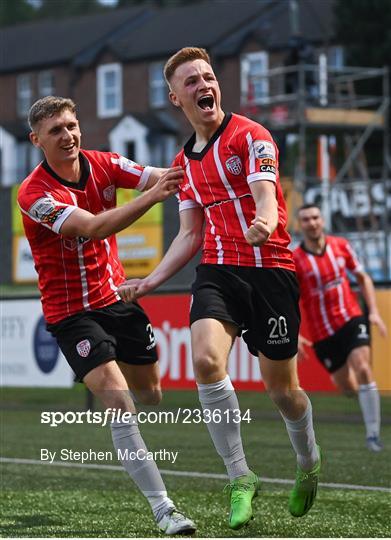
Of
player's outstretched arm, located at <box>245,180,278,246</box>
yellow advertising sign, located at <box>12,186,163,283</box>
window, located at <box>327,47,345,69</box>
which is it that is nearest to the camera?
player's outstretched arm, located at <box>245,180,278,246</box>

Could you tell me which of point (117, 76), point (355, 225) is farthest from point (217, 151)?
point (117, 76)

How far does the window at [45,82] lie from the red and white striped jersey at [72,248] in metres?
61.5

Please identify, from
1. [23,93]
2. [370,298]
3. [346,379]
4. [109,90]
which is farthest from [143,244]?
[23,93]

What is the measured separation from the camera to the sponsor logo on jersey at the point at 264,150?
6535mm

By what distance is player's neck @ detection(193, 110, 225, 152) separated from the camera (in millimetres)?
6742

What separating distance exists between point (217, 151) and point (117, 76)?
59.8 metres

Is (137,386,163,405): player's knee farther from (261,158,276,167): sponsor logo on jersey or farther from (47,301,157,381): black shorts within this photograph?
(261,158,276,167): sponsor logo on jersey

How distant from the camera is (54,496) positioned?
8.43 m

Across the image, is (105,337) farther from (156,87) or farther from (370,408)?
(156,87)

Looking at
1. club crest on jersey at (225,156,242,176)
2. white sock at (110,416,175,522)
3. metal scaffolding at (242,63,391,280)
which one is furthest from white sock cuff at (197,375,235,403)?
metal scaffolding at (242,63,391,280)

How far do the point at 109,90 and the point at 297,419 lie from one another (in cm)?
5981

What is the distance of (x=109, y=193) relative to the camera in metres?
7.49

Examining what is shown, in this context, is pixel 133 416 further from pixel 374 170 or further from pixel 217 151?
pixel 374 170

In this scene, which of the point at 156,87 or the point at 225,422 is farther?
the point at 156,87
